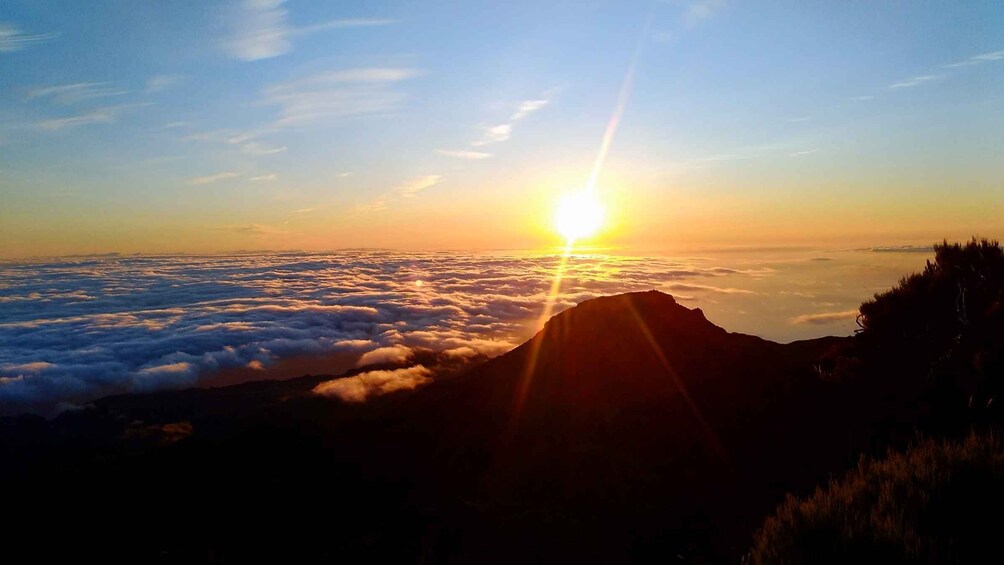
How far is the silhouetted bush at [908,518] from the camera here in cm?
456

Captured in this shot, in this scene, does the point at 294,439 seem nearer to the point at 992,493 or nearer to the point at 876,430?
the point at 876,430

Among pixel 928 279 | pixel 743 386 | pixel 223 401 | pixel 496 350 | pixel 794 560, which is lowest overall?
pixel 223 401

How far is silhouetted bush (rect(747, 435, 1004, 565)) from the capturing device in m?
4.56

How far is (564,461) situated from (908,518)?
41.9ft

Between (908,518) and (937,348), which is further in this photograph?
(937,348)

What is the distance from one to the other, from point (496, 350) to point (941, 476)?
9940 cm

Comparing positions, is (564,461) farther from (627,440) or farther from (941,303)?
(941,303)

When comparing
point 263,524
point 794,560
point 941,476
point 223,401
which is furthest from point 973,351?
point 223,401

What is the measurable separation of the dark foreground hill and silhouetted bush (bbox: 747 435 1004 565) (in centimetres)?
258

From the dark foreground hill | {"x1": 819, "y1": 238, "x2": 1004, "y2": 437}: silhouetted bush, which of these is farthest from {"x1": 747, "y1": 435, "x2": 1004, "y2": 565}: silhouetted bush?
{"x1": 819, "y1": 238, "x2": 1004, "y2": 437}: silhouetted bush

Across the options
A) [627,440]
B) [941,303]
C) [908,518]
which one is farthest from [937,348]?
[908,518]

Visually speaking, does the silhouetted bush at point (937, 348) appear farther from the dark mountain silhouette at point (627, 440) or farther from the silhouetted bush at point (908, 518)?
the silhouetted bush at point (908, 518)

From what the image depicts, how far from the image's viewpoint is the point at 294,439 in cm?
3788

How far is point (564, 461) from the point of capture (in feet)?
56.3
